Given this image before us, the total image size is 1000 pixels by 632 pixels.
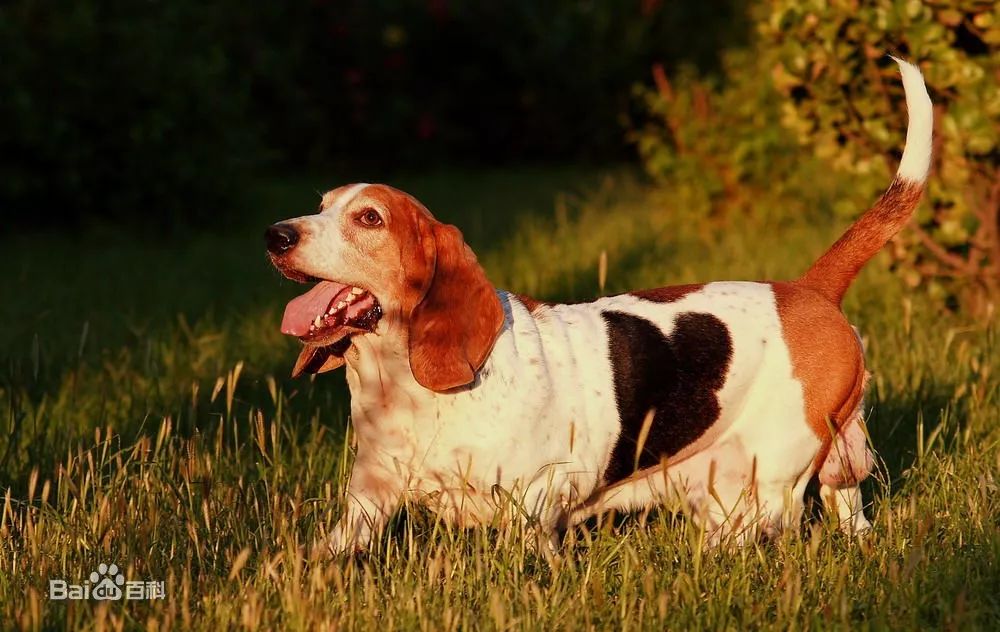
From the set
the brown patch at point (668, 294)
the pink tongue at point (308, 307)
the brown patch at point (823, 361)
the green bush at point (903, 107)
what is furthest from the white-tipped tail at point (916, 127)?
the pink tongue at point (308, 307)

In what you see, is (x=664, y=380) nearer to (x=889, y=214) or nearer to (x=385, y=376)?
(x=385, y=376)

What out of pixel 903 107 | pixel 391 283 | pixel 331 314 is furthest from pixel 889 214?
pixel 903 107

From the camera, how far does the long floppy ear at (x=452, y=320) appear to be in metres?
3.76

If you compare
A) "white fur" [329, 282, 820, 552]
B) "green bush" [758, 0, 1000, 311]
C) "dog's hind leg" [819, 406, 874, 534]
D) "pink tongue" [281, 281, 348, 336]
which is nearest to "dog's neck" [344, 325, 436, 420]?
"white fur" [329, 282, 820, 552]

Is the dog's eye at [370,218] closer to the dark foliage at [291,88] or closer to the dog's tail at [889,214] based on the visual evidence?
the dog's tail at [889,214]

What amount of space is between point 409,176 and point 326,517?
11.2 metres

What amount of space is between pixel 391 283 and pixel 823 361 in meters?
1.39

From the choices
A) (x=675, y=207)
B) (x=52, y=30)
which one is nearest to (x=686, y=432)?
(x=675, y=207)

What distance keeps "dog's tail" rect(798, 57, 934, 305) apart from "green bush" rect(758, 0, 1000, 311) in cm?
161

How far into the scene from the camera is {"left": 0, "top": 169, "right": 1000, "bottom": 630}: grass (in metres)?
3.20

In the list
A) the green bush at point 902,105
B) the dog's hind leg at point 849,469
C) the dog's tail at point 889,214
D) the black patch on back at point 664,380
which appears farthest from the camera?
the green bush at point 902,105

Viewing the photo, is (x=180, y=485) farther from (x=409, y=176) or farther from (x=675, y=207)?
(x=409, y=176)

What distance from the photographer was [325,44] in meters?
14.6

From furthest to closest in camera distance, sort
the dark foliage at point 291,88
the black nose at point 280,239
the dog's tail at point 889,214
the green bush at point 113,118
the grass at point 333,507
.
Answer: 1. the dark foliage at point 291,88
2. the green bush at point 113,118
3. the dog's tail at point 889,214
4. the black nose at point 280,239
5. the grass at point 333,507
